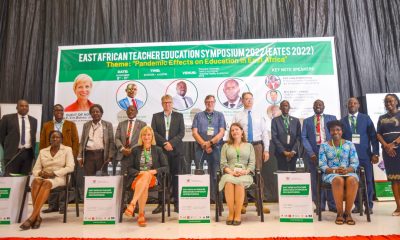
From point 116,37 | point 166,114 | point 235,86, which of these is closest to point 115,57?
point 116,37

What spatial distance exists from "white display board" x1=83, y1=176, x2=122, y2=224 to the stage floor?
0.36ft

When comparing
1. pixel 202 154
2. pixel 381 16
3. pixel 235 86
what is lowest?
pixel 202 154

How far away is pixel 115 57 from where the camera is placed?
18.2 ft

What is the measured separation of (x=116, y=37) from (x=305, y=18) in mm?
3503

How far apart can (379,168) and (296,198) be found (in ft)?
8.44

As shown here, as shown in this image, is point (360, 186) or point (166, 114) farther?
point (166, 114)

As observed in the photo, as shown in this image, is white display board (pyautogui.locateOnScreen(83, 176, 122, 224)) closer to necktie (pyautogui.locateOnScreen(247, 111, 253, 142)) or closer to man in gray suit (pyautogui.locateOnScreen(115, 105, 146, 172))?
man in gray suit (pyautogui.locateOnScreen(115, 105, 146, 172))

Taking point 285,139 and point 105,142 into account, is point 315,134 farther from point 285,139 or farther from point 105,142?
point 105,142

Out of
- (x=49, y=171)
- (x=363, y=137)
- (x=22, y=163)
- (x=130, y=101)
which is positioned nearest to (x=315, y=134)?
(x=363, y=137)

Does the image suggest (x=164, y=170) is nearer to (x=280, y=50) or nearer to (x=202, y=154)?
(x=202, y=154)

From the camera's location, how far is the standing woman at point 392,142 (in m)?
4.02

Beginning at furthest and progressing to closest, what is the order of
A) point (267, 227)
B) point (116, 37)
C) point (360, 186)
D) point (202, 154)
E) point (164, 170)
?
point (116, 37)
point (202, 154)
point (164, 170)
point (360, 186)
point (267, 227)

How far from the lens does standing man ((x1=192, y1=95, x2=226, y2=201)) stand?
4500 millimetres

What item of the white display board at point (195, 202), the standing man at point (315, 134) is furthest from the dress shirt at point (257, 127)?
the white display board at point (195, 202)
